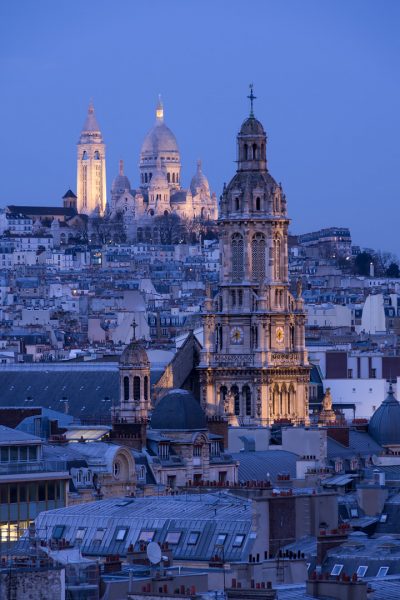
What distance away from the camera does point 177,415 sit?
7300cm

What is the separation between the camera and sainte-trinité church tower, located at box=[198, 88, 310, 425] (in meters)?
93.6

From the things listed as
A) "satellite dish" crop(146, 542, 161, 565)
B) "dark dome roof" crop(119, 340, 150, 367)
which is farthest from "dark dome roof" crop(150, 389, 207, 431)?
"satellite dish" crop(146, 542, 161, 565)

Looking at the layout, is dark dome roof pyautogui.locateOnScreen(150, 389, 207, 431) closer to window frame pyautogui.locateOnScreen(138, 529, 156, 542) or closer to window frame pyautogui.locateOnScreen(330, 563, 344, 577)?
window frame pyautogui.locateOnScreen(138, 529, 156, 542)

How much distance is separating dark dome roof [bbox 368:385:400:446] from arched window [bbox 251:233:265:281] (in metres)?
11.2

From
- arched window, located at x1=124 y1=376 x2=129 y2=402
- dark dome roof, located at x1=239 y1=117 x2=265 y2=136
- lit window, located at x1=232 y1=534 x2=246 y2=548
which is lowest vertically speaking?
lit window, located at x1=232 y1=534 x2=246 y2=548

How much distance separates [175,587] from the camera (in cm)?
4078

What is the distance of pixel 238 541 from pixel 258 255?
45.4 meters

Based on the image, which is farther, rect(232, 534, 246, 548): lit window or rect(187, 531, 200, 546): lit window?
rect(187, 531, 200, 546): lit window

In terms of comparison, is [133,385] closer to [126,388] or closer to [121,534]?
[126,388]

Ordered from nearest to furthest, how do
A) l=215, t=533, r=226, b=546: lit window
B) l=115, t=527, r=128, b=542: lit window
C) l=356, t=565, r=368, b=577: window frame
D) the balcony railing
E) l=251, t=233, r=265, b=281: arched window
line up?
l=356, t=565, r=368, b=577: window frame → l=215, t=533, r=226, b=546: lit window → l=115, t=527, r=128, b=542: lit window → the balcony railing → l=251, t=233, r=265, b=281: arched window

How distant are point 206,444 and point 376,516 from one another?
61.3 ft

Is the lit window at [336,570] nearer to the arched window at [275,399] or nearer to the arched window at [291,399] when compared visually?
the arched window at [275,399]

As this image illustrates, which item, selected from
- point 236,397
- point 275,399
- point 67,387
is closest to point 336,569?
point 67,387

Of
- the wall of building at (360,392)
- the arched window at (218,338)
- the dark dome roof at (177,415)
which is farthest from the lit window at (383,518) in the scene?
the wall of building at (360,392)
